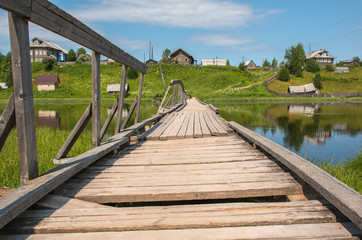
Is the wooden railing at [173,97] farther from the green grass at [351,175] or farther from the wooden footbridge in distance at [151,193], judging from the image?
the wooden footbridge in distance at [151,193]

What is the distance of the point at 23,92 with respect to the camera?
222 centimetres

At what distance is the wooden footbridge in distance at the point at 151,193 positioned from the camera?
6.00 feet

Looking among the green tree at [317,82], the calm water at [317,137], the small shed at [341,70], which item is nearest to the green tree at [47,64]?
the calm water at [317,137]

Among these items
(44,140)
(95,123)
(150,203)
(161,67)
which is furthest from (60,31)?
(161,67)

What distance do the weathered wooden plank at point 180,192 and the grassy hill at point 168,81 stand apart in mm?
33235

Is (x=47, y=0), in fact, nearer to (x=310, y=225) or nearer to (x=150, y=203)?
(x=150, y=203)

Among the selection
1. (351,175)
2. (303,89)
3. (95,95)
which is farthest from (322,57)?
(95,95)

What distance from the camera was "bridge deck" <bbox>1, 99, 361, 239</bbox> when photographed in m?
1.82

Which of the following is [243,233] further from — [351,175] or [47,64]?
[47,64]

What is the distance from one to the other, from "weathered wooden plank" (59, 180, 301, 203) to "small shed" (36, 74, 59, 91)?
149 ft

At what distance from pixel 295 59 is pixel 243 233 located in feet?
189

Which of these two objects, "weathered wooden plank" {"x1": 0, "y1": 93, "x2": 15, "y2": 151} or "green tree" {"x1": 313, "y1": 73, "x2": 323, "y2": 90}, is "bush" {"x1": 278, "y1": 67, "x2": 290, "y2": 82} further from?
"weathered wooden plank" {"x1": 0, "y1": 93, "x2": 15, "y2": 151}

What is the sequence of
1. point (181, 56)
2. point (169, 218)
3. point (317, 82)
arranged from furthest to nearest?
point (181, 56)
point (317, 82)
point (169, 218)

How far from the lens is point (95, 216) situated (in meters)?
2.03
